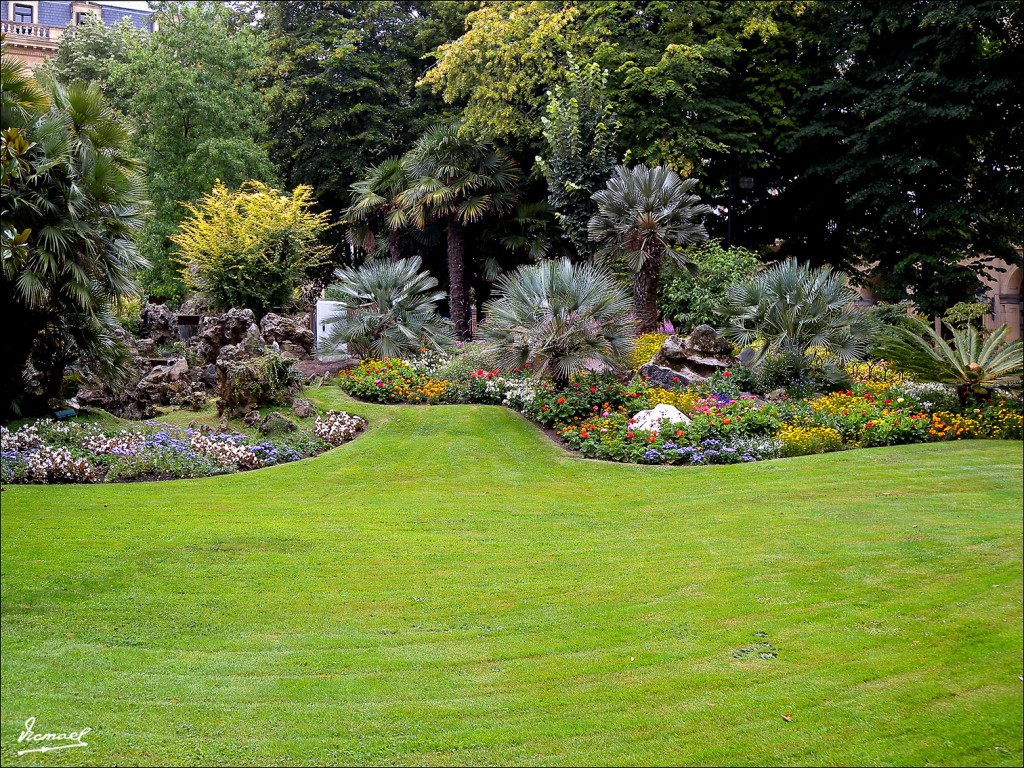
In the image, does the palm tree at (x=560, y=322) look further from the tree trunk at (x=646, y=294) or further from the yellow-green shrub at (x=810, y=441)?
the tree trunk at (x=646, y=294)

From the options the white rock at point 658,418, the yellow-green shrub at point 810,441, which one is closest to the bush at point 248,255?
the white rock at point 658,418

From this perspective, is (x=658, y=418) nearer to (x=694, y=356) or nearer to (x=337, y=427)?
(x=694, y=356)

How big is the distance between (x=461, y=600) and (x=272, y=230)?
49.8ft

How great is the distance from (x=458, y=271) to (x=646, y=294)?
8.20 m

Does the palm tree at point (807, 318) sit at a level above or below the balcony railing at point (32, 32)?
below

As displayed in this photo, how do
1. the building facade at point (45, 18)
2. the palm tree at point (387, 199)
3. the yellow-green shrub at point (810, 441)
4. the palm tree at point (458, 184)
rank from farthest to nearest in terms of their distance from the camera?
the building facade at point (45, 18) → the palm tree at point (387, 199) → the palm tree at point (458, 184) → the yellow-green shrub at point (810, 441)

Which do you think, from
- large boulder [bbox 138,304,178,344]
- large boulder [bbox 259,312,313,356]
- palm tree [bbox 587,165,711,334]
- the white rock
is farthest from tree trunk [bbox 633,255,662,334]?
large boulder [bbox 138,304,178,344]

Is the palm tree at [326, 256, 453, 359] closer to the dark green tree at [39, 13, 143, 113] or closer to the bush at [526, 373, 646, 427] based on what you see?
the bush at [526, 373, 646, 427]

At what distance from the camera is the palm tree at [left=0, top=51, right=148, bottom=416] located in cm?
891

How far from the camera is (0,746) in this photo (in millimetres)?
3537

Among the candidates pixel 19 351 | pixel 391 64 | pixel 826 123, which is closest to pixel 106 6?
pixel 391 64

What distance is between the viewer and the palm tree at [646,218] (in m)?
16.8

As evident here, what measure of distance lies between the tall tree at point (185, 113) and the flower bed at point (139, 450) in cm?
1387
